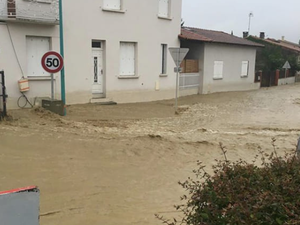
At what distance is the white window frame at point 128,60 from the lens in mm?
16766

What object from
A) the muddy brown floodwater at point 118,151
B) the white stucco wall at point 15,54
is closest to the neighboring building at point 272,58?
the muddy brown floodwater at point 118,151

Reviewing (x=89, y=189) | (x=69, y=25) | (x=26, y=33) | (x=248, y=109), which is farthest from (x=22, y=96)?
(x=248, y=109)

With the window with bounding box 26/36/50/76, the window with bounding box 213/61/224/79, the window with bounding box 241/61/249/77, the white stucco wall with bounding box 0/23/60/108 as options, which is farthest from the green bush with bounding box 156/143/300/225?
the window with bounding box 241/61/249/77

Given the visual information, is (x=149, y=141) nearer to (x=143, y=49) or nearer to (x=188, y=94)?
(x=143, y=49)

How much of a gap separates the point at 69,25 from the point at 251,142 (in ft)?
28.5

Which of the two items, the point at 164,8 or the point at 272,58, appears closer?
the point at 164,8

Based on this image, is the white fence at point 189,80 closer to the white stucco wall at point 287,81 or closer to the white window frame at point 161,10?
the white window frame at point 161,10

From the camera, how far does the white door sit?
627 inches

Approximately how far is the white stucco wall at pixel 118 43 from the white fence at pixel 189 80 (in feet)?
3.97

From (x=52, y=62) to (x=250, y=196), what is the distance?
9.45m

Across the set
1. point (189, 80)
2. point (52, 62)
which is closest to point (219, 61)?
point (189, 80)

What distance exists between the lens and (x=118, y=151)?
8.38 meters

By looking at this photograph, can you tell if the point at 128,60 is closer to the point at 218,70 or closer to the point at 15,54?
the point at 15,54

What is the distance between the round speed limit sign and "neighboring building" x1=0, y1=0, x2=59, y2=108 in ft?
8.43
